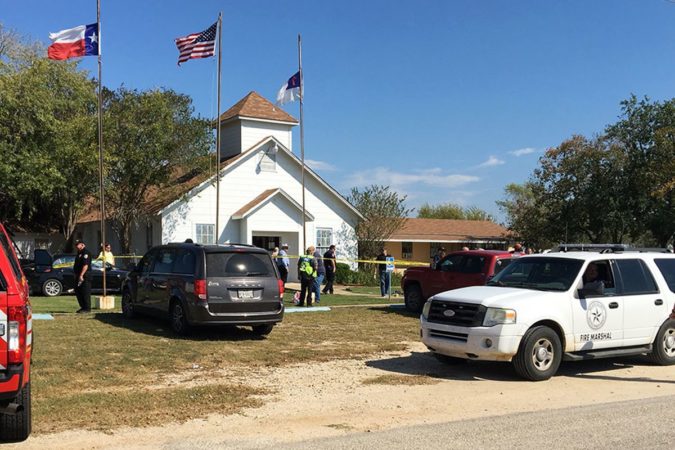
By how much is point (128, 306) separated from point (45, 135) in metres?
17.7

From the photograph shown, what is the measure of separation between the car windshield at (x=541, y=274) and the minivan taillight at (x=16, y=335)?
6950 mm

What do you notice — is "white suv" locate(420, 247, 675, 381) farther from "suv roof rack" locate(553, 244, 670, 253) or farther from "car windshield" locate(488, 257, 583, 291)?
"suv roof rack" locate(553, 244, 670, 253)

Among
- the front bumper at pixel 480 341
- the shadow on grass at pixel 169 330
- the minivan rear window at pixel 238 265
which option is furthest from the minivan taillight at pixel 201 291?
the front bumper at pixel 480 341

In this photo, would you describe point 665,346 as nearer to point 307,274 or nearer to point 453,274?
point 453,274

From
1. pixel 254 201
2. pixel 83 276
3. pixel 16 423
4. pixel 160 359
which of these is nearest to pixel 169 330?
pixel 160 359

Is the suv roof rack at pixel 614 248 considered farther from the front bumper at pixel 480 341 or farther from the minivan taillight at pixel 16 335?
the minivan taillight at pixel 16 335

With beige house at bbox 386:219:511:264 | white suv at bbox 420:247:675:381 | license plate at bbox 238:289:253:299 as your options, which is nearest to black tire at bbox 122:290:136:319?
license plate at bbox 238:289:253:299

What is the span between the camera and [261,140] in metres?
30.2

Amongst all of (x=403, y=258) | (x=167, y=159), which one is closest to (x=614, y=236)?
(x=403, y=258)

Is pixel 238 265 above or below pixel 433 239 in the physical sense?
below

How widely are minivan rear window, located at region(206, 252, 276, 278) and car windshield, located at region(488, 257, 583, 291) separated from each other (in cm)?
423

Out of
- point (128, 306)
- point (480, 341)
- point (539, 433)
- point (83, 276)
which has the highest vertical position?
point (83, 276)

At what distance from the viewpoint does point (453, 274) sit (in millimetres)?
15992

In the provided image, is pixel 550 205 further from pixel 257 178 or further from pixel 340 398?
pixel 340 398
